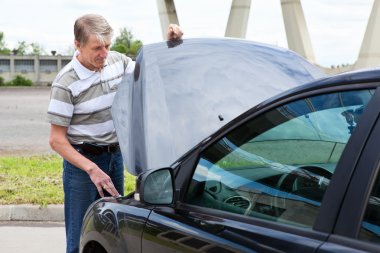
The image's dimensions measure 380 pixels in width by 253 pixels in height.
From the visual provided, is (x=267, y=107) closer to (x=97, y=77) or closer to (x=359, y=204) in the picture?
(x=359, y=204)

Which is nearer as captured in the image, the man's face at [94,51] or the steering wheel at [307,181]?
the steering wheel at [307,181]

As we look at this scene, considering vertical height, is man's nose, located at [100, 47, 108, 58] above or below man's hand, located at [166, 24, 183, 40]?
below

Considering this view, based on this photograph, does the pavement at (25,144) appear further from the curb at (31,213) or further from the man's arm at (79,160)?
the man's arm at (79,160)

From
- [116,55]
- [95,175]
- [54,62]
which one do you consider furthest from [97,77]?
[54,62]

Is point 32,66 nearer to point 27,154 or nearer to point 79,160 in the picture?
point 27,154

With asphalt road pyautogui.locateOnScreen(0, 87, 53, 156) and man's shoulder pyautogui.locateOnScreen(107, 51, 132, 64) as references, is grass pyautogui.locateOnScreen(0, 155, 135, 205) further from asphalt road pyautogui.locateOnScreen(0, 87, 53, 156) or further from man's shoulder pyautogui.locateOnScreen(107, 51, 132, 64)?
man's shoulder pyautogui.locateOnScreen(107, 51, 132, 64)

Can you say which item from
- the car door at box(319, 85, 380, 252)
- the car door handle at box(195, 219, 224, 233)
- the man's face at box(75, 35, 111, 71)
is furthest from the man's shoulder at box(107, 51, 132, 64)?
the car door at box(319, 85, 380, 252)

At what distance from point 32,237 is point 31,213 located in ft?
2.50

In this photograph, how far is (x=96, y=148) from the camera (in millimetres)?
4109

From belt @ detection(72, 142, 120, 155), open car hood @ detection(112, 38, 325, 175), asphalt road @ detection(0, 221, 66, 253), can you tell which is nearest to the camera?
open car hood @ detection(112, 38, 325, 175)

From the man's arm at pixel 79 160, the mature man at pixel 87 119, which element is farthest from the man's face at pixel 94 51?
the man's arm at pixel 79 160

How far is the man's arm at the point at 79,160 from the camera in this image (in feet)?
12.7

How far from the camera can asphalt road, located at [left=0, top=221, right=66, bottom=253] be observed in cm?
594

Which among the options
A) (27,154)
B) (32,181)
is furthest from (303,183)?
(27,154)
